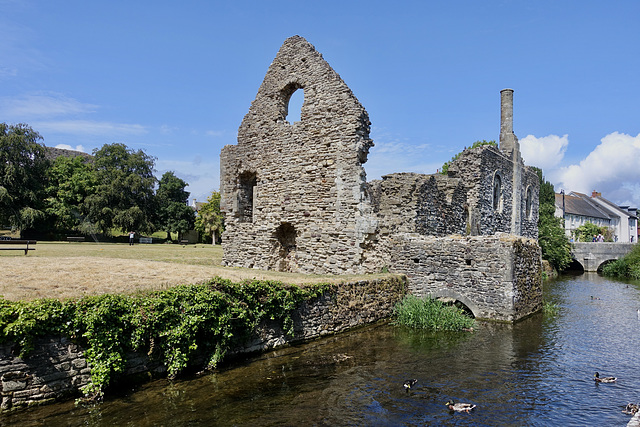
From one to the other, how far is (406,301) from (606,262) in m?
29.6

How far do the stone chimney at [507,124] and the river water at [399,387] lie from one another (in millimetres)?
22929

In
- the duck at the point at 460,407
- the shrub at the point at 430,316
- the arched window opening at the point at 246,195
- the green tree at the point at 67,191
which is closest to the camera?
the duck at the point at 460,407

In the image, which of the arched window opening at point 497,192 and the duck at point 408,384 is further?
the arched window opening at point 497,192

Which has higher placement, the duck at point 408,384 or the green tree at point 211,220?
the green tree at point 211,220

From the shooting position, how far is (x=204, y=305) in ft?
26.8

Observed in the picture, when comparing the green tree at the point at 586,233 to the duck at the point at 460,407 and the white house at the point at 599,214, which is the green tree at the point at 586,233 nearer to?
the white house at the point at 599,214

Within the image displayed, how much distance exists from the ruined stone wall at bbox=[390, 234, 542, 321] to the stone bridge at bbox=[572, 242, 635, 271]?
965 inches

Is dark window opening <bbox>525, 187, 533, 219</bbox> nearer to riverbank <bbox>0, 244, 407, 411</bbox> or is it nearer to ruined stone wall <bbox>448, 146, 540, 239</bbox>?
ruined stone wall <bbox>448, 146, 540, 239</bbox>

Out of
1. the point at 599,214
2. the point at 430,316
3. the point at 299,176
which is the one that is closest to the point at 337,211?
the point at 299,176

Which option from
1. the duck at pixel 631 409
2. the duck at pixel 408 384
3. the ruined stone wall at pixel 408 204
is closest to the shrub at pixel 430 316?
the ruined stone wall at pixel 408 204

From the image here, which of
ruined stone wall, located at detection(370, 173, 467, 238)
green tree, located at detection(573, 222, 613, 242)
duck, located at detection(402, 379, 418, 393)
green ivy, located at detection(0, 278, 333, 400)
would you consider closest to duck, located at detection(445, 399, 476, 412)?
duck, located at detection(402, 379, 418, 393)

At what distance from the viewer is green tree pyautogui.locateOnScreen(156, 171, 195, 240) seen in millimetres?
50156

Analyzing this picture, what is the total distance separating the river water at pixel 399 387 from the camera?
21.3 feet

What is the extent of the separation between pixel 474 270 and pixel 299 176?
6931mm
